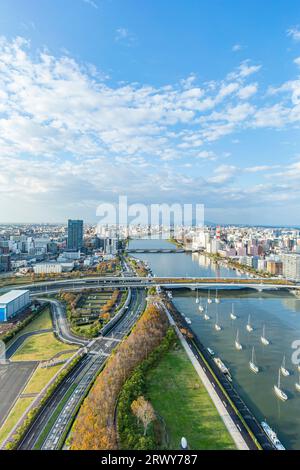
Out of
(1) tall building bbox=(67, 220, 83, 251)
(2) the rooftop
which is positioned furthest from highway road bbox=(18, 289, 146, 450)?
(1) tall building bbox=(67, 220, 83, 251)

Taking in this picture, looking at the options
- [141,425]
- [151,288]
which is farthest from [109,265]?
[141,425]

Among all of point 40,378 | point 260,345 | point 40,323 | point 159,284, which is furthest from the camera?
point 159,284

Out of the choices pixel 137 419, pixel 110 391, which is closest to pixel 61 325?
pixel 110 391

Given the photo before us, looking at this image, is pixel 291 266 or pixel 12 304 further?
pixel 291 266

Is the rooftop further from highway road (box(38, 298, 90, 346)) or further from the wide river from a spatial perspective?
the wide river

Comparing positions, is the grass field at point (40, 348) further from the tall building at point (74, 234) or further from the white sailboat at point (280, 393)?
the tall building at point (74, 234)

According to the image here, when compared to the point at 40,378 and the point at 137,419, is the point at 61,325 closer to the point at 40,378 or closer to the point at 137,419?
the point at 40,378
